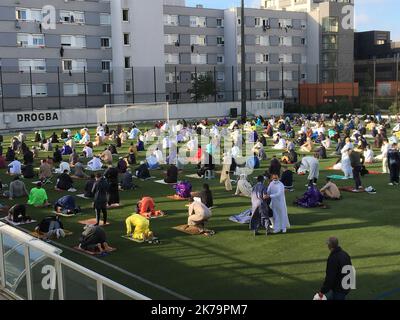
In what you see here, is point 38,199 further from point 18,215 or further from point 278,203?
point 278,203

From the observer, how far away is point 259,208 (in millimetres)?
15492

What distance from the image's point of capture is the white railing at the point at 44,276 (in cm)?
791

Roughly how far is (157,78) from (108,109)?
16837 mm

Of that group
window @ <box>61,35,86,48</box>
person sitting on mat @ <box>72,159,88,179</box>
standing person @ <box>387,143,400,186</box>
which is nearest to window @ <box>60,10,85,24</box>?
window @ <box>61,35,86,48</box>

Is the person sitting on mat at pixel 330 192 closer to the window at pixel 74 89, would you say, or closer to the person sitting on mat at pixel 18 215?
the person sitting on mat at pixel 18 215

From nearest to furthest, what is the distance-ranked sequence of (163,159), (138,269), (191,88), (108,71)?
(138,269) → (163,159) → (108,71) → (191,88)

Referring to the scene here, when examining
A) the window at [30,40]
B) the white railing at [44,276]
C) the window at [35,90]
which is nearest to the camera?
the white railing at [44,276]

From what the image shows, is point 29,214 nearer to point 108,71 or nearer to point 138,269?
point 138,269

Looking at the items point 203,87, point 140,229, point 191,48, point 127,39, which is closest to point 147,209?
point 140,229

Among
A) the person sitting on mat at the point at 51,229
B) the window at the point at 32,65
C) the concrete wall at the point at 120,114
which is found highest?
the window at the point at 32,65

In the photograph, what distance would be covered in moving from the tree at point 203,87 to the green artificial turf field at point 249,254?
55.3 meters

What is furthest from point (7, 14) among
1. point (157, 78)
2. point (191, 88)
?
point (191, 88)

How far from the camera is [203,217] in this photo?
52.5 feet

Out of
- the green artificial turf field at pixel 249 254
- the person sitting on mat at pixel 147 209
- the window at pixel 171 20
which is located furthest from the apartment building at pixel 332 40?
the person sitting on mat at pixel 147 209
